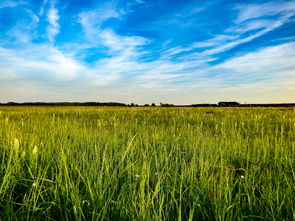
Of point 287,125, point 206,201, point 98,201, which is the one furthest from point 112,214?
point 287,125

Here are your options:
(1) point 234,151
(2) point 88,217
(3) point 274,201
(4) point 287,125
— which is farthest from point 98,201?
(4) point 287,125

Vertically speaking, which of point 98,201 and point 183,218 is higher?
point 98,201

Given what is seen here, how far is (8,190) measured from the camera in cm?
189

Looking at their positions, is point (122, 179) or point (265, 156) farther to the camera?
point (265, 156)

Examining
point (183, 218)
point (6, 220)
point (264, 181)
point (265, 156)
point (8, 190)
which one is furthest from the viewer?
point (265, 156)

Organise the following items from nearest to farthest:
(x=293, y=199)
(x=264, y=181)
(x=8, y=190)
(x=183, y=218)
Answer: (x=183, y=218)
(x=293, y=199)
(x=8, y=190)
(x=264, y=181)

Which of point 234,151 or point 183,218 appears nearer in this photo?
point 183,218

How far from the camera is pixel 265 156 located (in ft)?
9.62

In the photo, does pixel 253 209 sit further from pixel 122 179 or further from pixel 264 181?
pixel 122 179

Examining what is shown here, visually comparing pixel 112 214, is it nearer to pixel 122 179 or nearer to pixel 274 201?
pixel 122 179

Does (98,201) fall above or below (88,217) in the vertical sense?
above

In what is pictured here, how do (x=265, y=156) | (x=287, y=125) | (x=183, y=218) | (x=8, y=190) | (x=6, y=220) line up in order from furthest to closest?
(x=287, y=125), (x=265, y=156), (x=8, y=190), (x=183, y=218), (x=6, y=220)

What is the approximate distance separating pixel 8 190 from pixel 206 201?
164 centimetres

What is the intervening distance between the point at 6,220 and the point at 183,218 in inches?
48.0
